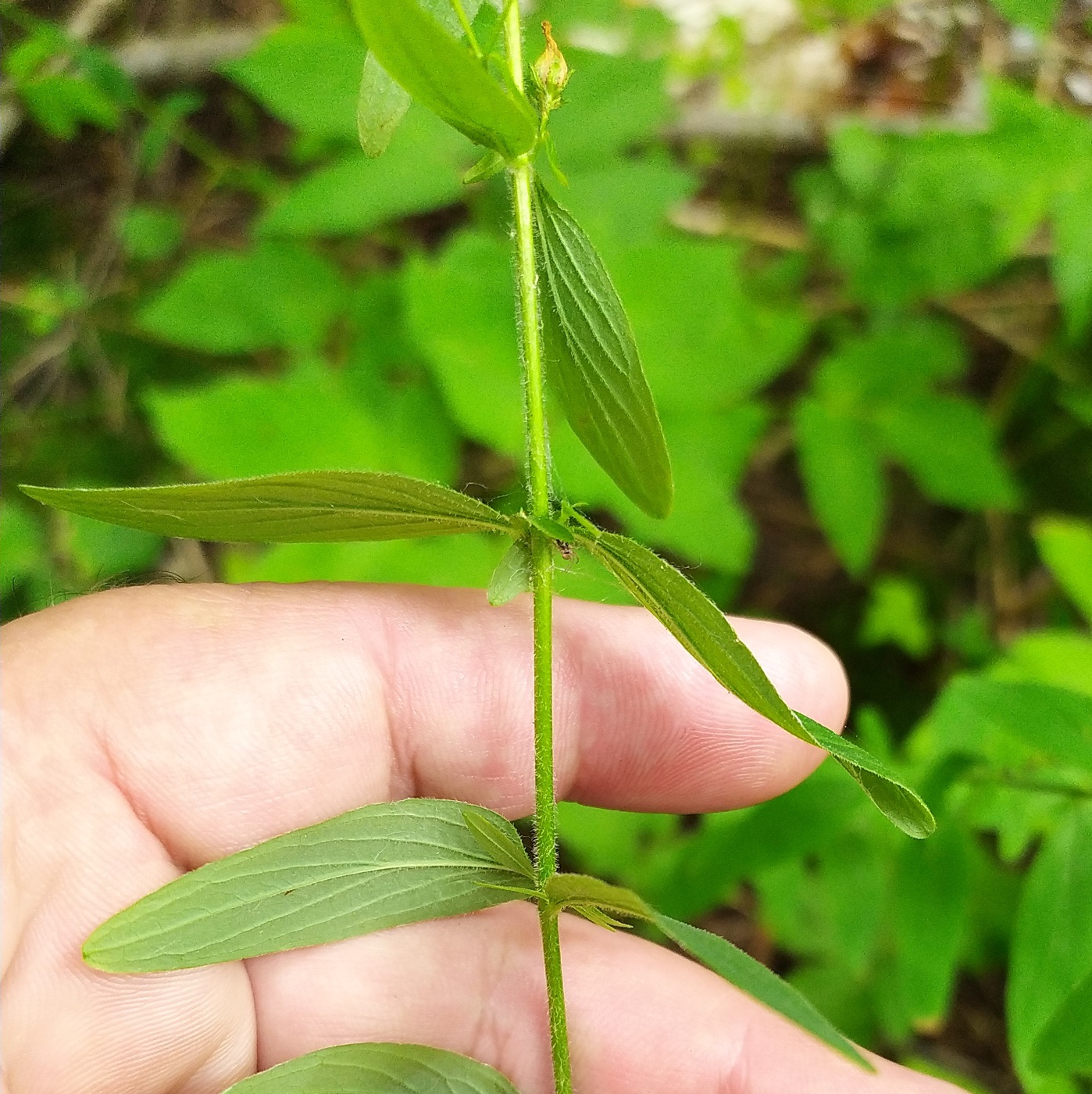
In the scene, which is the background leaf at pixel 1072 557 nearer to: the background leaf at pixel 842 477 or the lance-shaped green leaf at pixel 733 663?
the background leaf at pixel 842 477

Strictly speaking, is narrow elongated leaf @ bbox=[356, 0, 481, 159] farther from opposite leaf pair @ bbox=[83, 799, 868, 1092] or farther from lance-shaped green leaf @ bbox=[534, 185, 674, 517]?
opposite leaf pair @ bbox=[83, 799, 868, 1092]

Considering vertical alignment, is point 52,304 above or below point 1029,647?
above

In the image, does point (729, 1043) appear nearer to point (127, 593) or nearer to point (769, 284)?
point (127, 593)

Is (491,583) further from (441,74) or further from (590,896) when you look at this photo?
(441,74)

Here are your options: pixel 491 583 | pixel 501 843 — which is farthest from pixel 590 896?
pixel 491 583

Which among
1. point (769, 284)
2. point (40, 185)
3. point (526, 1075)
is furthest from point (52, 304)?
point (526, 1075)

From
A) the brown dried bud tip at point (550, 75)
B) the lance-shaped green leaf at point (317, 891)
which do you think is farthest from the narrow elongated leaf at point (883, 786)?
the brown dried bud tip at point (550, 75)
